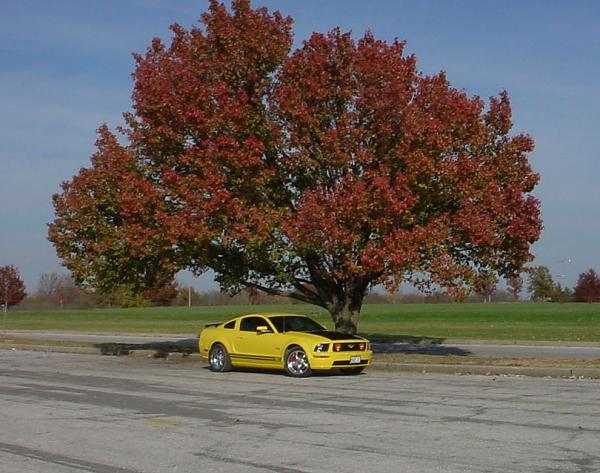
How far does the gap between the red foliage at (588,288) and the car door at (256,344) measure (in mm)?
87899

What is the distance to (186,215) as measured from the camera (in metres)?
20.2

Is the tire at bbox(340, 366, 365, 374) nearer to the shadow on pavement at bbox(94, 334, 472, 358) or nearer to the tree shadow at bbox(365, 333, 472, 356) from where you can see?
the tree shadow at bbox(365, 333, 472, 356)

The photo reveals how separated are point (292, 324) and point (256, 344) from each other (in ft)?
3.10

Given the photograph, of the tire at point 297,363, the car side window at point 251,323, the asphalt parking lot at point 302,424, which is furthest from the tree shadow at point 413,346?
the asphalt parking lot at point 302,424

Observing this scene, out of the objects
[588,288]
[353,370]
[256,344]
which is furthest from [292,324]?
[588,288]

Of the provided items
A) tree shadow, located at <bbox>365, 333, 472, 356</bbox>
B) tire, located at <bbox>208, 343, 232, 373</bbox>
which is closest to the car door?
tire, located at <bbox>208, 343, 232, 373</bbox>

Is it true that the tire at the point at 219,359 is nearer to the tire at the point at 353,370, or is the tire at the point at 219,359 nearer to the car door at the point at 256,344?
the car door at the point at 256,344

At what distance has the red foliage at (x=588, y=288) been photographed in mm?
101625

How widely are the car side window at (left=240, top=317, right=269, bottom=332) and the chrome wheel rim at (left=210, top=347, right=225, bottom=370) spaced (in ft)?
2.65

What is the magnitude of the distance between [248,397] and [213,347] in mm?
5800

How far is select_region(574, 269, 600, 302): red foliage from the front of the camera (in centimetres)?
10162

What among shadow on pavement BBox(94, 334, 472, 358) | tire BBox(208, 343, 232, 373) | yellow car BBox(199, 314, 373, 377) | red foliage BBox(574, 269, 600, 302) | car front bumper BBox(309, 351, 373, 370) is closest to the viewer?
car front bumper BBox(309, 351, 373, 370)

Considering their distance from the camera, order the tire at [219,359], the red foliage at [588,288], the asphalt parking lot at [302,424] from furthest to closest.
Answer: the red foliage at [588,288] < the tire at [219,359] < the asphalt parking lot at [302,424]

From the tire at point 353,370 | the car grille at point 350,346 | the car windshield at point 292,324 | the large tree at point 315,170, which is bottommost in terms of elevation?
the tire at point 353,370
